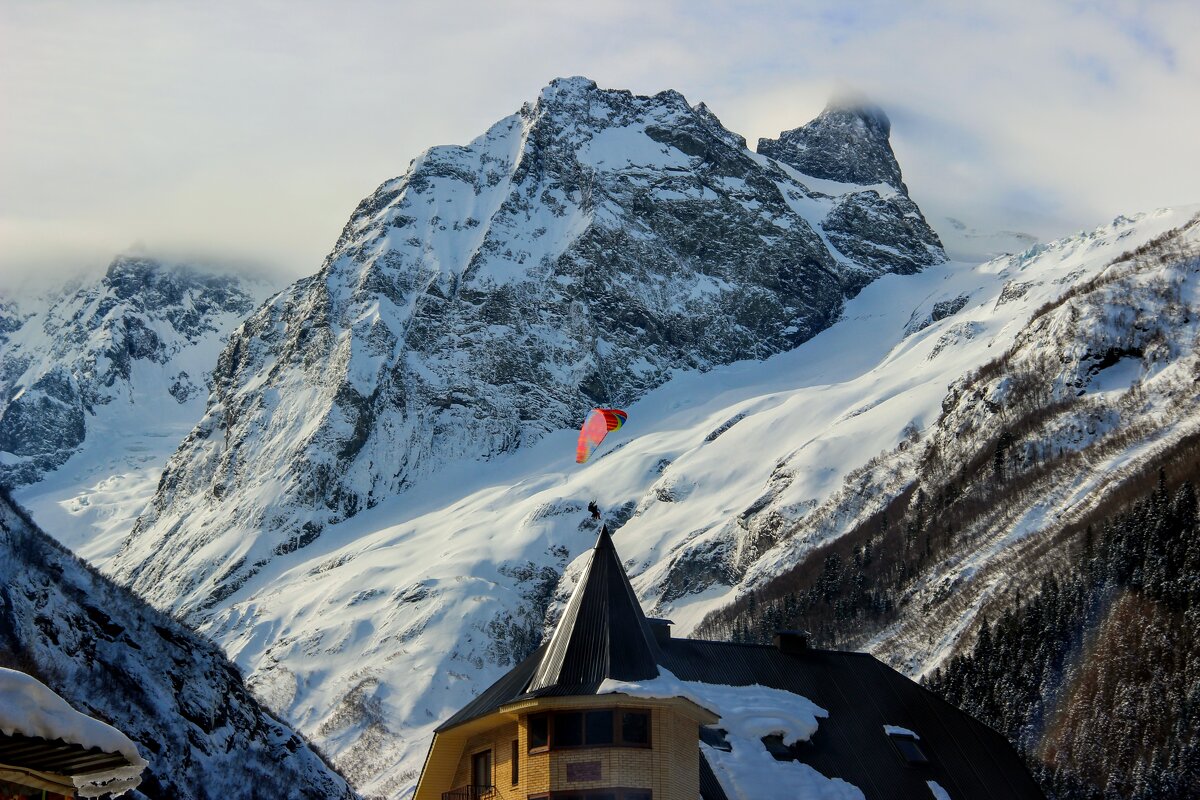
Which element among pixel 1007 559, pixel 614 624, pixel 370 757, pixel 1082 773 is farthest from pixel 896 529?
pixel 614 624

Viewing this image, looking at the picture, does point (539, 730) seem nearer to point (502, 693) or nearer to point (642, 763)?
point (642, 763)

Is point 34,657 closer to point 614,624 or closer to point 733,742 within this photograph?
point 614,624

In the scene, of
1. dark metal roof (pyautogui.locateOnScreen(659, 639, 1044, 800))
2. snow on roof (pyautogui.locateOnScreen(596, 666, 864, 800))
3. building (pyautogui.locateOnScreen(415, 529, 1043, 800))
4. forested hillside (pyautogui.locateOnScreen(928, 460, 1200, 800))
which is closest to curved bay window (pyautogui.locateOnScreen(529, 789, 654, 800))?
building (pyautogui.locateOnScreen(415, 529, 1043, 800))

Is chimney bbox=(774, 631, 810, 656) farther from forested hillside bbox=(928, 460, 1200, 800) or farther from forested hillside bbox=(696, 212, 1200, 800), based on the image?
forested hillside bbox=(696, 212, 1200, 800)

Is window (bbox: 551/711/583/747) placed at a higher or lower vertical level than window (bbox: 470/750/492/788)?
higher

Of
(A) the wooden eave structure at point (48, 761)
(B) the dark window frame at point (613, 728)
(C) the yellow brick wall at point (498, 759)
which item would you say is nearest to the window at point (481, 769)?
(C) the yellow brick wall at point (498, 759)

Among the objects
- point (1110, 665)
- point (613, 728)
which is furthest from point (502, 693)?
point (1110, 665)
